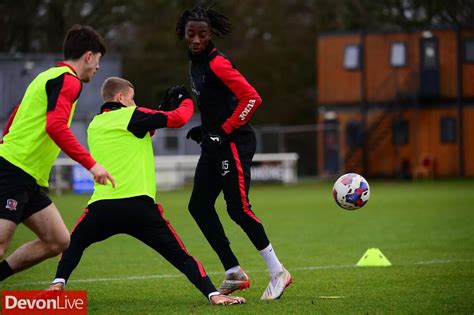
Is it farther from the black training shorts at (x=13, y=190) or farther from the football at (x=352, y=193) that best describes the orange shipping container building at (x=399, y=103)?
the black training shorts at (x=13, y=190)

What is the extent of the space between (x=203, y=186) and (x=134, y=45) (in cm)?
4593

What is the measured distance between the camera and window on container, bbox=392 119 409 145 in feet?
135

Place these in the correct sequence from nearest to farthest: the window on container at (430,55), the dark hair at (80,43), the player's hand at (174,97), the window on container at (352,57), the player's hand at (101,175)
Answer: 1. the player's hand at (101,175)
2. the dark hair at (80,43)
3. the player's hand at (174,97)
4. the window on container at (430,55)
5. the window on container at (352,57)

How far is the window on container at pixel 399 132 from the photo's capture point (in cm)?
4119

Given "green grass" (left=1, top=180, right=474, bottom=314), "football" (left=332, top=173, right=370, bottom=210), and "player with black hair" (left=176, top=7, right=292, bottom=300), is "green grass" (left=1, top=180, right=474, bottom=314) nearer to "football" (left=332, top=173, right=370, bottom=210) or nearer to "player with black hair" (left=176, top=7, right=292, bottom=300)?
"player with black hair" (left=176, top=7, right=292, bottom=300)

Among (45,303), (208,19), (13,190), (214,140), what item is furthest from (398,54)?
(45,303)

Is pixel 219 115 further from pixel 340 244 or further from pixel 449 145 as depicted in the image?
pixel 449 145

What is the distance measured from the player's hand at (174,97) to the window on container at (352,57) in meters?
34.0

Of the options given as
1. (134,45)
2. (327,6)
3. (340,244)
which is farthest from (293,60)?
(340,244)

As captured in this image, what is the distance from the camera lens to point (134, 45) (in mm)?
54281

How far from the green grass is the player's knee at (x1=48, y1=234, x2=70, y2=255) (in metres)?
0.55

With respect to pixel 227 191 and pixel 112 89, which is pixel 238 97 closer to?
pixel 227 191

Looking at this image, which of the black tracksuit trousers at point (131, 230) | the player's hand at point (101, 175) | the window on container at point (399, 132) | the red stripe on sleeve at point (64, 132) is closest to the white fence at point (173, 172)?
the window on container at point (399, 132)

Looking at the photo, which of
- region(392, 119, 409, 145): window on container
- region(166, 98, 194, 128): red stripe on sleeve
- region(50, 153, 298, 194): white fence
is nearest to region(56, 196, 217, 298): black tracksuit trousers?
region(166, 98, 194, 128): red stripe on sleeve
